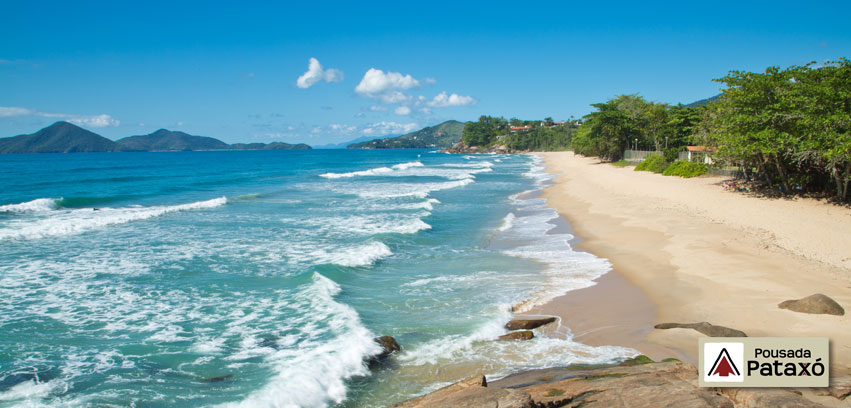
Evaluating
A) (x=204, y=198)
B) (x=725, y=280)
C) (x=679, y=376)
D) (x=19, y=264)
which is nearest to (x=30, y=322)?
(x=19, y=264)

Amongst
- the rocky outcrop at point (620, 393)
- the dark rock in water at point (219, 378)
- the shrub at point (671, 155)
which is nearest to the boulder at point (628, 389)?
the rocky outcrop at point (620, 393)

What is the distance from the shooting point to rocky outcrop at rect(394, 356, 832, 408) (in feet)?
14.7

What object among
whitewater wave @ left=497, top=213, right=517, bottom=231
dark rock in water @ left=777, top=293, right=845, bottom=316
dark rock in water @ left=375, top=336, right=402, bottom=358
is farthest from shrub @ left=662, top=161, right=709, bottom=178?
dark rock in water @ left=375, top=336, right=402, bottom=358

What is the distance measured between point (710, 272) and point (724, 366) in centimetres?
871

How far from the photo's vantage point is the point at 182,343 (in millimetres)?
8594

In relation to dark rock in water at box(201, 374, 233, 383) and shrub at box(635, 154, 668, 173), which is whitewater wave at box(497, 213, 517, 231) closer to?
dark rock in water at box(201, 374, 233, 383)

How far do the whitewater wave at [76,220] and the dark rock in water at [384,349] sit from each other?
17.5 metres

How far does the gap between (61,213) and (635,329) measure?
94.2 ft

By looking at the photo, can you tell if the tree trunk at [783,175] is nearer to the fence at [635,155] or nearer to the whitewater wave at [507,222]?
the whitewater wave at [507,222]

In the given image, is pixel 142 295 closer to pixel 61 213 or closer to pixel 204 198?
pixel 61 213

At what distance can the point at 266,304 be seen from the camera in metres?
10.7

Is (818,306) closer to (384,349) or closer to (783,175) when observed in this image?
(384,349)

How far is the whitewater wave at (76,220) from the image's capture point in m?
18.7

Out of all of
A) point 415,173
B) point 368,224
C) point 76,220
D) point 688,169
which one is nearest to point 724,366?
point 368,224
